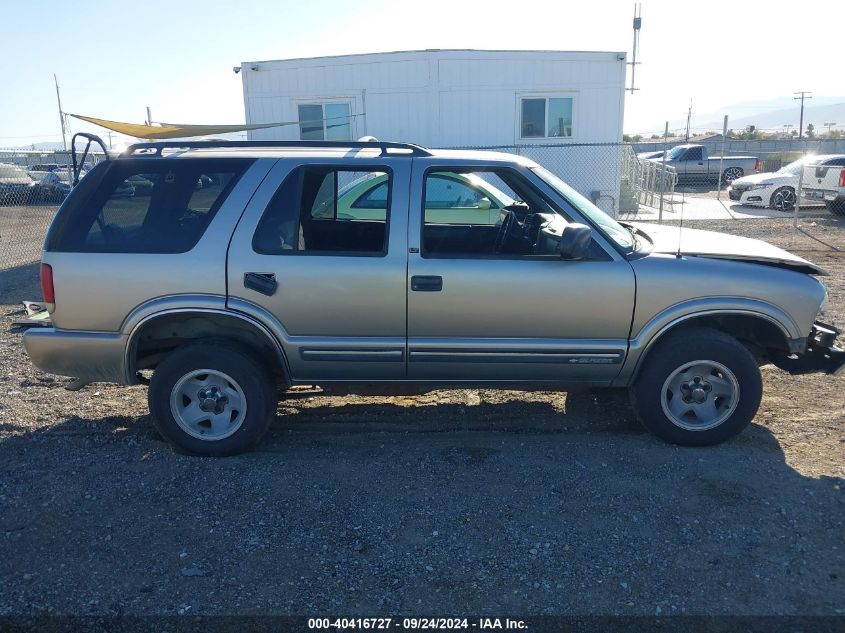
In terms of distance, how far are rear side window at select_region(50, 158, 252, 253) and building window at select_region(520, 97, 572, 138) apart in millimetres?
11195

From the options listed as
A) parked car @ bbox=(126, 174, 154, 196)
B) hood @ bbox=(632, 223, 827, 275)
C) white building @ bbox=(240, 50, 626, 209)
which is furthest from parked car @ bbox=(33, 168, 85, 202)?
hood @ bbox=(632, 223, 827, 275)

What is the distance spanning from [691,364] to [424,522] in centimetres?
196

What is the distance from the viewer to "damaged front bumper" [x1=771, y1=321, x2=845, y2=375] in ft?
14.7

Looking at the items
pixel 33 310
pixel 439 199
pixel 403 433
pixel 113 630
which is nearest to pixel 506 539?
pixel 403 433

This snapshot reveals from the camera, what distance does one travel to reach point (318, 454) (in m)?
4.50

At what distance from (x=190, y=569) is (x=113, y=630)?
0.45 meters

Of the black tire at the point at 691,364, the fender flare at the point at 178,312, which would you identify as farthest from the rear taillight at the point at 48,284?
the black tire at the point at 691,364

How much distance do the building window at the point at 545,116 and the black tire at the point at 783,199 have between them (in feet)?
24.8

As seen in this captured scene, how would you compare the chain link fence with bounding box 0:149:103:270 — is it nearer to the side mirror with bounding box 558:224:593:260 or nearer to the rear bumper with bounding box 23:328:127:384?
the rear bumper with bounding box 23:328:127:384

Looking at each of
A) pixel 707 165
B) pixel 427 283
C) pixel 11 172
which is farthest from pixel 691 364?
pixel 11 172

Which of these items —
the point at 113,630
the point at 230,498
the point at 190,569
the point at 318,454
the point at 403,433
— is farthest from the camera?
the point at 403,433

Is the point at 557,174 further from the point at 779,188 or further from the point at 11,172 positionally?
the point at 11,172

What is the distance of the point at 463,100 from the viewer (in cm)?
1410

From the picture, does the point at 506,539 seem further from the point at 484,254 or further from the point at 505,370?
the point at 484,254
